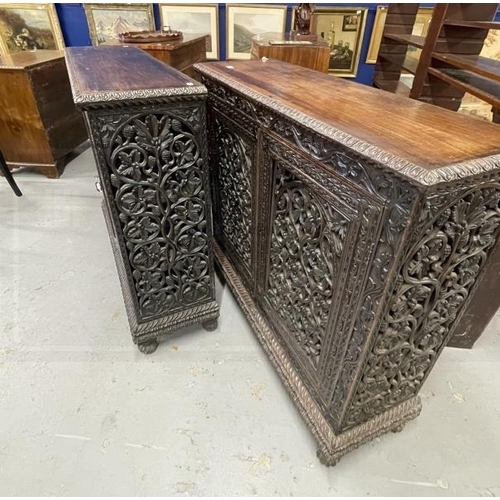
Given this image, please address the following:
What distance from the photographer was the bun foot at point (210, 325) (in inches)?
53.1

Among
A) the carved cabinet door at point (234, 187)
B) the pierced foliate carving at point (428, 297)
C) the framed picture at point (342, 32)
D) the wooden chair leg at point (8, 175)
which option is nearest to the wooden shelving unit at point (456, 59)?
the pierced foliate carving at point (428, 297)

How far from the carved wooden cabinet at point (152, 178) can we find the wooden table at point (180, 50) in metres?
0.90

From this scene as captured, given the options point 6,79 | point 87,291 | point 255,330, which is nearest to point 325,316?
point 255,330

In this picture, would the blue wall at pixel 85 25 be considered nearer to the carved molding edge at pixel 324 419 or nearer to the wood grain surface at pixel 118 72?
the wood grain surface at pixel 118 72

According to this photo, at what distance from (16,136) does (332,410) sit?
2545mm

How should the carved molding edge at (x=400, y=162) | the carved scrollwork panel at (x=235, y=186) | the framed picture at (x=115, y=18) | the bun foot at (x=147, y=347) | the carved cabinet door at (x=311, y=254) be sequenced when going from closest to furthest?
1. the carved molding edge at (x=400, y=162)
2. the carved cabinet door at (x=311, y=254)
3. the carved scrollwork panel at (x=235, y=186)
4. the bun foot at (x=147, y=347)
5. the framed picture at (x=115, y=18)

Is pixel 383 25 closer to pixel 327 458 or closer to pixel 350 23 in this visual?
pixel 350 23

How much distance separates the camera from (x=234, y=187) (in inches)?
50.1

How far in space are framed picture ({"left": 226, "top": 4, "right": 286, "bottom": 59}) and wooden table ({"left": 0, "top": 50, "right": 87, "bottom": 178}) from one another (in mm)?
1273

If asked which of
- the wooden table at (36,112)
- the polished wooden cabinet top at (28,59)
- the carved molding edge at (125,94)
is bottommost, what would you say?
the wooden table at (36,112)

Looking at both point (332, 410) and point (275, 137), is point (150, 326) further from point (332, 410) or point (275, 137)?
point (275, 137)

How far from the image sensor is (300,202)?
2.89 feet

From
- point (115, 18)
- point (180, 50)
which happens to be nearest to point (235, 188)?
point (180, 50)

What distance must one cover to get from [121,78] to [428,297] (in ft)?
3.13
